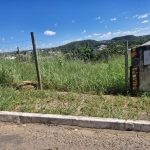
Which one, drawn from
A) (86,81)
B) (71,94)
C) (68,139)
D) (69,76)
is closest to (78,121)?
(68,139)

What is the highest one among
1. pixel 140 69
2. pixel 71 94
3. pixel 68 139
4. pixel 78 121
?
pixel 140 69

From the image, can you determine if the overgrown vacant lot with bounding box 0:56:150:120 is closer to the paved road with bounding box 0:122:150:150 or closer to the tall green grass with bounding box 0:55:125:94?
the tall green grass with bounding box 0:55:125:94

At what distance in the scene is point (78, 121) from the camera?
3.58 meters

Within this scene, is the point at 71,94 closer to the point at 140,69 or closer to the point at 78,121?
the point at 78,121

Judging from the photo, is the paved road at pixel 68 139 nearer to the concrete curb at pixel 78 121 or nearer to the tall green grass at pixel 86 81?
the concrete curb at pixel 78 121

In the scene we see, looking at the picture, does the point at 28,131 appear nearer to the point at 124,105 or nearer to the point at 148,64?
the point at 124,105

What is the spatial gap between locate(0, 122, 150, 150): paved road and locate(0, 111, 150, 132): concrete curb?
97 mm

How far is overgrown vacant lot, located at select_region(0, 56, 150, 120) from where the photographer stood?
156 inches

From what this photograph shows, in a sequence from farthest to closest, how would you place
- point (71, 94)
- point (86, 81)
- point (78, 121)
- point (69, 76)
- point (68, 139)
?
1. point (69, 76)
2. point (86, 81)
3. point (71, 94)
4. point (78, 121)
5. point (68, 139)

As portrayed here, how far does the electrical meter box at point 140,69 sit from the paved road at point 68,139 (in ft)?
5.60

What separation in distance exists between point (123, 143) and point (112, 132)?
0.38 m

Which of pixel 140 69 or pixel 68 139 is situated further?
pixel 140 69

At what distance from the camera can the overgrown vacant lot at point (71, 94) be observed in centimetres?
396

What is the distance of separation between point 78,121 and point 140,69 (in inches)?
82.5
